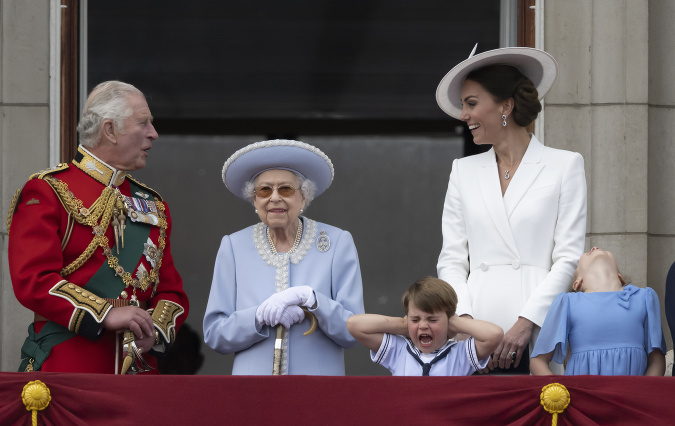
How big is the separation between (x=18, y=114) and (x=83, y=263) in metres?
1.94

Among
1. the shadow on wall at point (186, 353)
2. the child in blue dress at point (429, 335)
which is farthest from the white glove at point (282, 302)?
the shadow on wall at point (186, 353)

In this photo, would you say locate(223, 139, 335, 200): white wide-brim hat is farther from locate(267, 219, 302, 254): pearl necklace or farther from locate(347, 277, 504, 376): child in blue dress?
locate(347, 277, 504, 376): child in blue dress

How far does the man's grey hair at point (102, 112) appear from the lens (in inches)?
166

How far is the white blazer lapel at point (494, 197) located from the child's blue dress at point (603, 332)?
353mm

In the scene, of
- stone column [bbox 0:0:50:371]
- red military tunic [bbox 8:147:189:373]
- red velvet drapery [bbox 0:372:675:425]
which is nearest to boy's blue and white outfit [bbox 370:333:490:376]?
red velvet drapery [bbox 0:372:675:425]

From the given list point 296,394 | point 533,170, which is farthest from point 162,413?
point 533,170

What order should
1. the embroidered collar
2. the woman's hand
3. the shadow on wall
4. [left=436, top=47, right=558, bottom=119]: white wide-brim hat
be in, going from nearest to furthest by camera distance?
1. the woman's hand
2. the embroidered collar
3. [left=436, top=47, right=558, bottom=119]: white wide-brim hat
4. the shadow on wall

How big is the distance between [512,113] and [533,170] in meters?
0.25

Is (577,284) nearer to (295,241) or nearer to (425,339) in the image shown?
(425,339)

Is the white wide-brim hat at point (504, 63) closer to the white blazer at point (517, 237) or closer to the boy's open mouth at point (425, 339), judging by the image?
the white blazer at point (517, 237)

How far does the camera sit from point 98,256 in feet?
Answer: 13.4

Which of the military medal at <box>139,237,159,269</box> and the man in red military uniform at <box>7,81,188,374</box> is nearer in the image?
the man in red military uniform at <box>7,81,188,374</box>

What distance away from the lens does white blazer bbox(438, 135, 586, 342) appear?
4125mm

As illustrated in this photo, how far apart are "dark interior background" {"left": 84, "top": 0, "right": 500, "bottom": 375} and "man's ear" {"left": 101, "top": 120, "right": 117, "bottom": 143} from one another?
1.96 meters
